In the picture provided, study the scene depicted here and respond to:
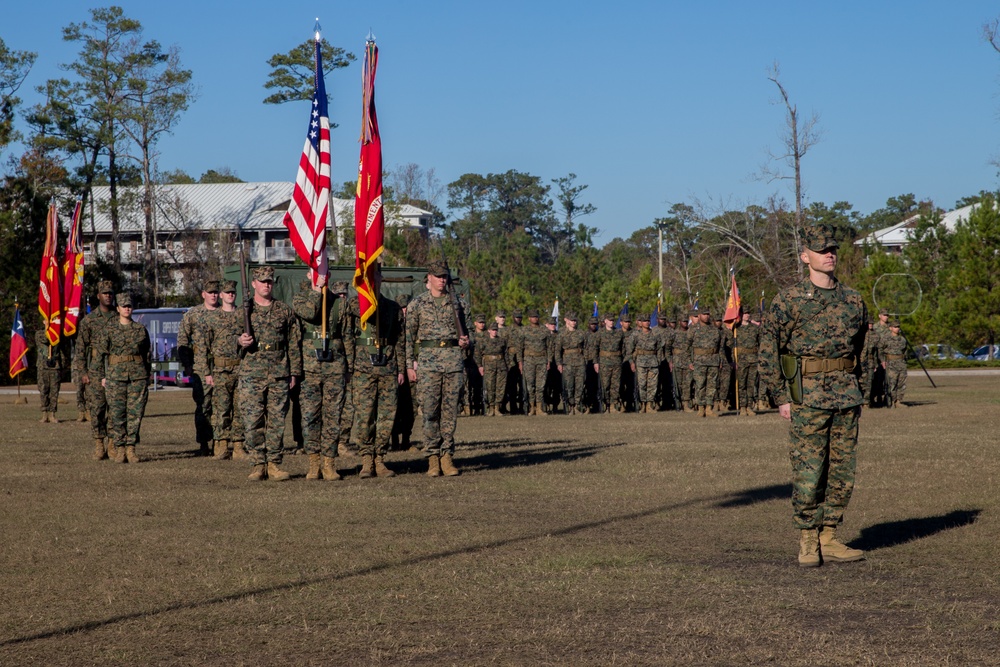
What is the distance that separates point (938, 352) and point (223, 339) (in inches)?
1918

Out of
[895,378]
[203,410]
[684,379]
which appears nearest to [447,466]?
[203,410]

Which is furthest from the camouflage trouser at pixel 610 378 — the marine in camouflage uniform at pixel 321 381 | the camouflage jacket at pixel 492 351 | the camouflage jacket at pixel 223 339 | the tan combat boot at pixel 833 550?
the tan combat boot at pixel 833 550

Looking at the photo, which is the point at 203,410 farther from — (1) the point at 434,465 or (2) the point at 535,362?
(2) the point at 535,362

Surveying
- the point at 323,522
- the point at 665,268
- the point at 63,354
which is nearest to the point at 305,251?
the point at 323,522

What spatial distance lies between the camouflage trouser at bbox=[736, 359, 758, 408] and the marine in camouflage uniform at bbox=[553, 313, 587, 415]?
3.30 metres

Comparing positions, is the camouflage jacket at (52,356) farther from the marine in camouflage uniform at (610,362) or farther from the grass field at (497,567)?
the marine in camouflage uniform at (610,362)

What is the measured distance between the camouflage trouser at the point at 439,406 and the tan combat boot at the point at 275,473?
1.52 m

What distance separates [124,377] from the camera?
1540cm

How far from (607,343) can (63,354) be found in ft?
35.9

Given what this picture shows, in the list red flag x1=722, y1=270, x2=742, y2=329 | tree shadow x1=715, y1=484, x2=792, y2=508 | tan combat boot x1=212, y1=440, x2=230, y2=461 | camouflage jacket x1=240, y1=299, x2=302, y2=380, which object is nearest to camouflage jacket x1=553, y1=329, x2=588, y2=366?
red flag x1=722, y1=270, x2=742, y2=329

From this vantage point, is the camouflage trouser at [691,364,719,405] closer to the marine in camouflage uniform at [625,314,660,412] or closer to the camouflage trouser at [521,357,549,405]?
the marine in camouflage uniform at [625,314,660,412]

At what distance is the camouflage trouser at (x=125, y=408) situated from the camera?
15344 millimetres

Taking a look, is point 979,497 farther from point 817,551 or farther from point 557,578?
point 557,578

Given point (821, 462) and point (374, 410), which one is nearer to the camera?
point (821, 462)
